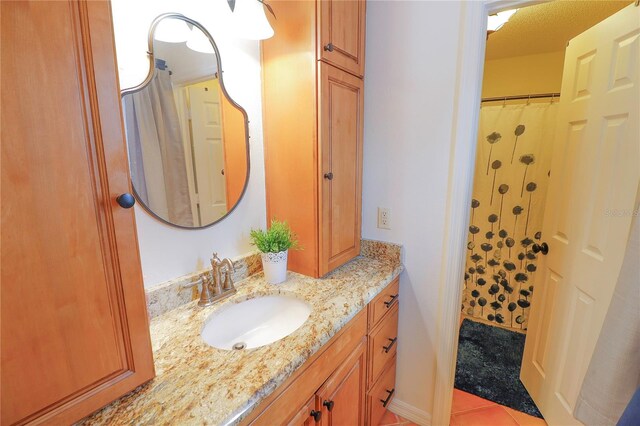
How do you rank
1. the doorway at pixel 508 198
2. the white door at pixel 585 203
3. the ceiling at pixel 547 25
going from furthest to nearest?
the doorway at pixel 508 198, the ceiling at pixel 547 25, the white door at pixel 585 203

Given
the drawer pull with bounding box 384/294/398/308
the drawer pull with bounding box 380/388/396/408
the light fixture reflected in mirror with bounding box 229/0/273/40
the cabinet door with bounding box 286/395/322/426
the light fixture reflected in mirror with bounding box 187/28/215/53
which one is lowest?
the drawer pull with bounding box 380/388/396/408

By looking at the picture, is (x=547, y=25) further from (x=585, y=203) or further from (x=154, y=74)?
(x=154, y=74)

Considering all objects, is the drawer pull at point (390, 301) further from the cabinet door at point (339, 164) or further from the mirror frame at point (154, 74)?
the mirror frame at point (154, 74)

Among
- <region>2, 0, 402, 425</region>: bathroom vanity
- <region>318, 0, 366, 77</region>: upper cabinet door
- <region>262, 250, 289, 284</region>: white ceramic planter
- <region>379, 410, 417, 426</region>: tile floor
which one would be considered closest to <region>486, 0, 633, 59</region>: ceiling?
<region>318, 0, 366, 77</region>: upper cabinet door

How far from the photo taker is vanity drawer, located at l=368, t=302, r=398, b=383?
1.33 metres

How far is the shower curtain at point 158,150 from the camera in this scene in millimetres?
936

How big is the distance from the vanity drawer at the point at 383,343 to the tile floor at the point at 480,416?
393 mm

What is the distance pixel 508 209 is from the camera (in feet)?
7.72

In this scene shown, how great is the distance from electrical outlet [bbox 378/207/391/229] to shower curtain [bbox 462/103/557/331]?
136cm

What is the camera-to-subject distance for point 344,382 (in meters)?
1.11

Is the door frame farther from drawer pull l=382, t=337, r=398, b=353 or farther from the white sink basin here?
the white sink basin

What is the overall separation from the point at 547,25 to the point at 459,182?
161 cm

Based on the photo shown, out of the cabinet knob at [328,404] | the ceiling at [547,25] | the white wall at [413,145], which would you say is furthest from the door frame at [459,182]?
the ceiling at [547,25]

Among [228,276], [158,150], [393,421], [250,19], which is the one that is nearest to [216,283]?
[228,276]
